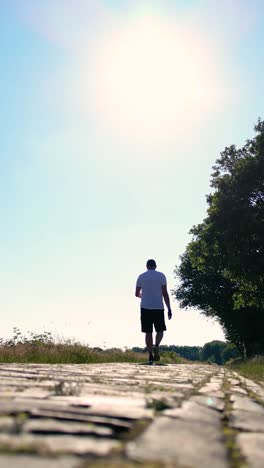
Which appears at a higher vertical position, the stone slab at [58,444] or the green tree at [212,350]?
the green tree at [212,350]

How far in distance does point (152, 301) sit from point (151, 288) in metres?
0.30

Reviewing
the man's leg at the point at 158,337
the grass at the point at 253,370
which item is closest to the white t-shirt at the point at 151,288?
the man's leg at the point at 158,337

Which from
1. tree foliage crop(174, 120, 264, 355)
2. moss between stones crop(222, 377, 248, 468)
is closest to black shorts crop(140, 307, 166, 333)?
moss between stones crop(222, 377, 248, 468)

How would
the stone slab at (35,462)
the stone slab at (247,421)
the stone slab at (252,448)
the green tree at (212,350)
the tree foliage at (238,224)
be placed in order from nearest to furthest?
1. the stone slab at (35,462)
2. the stone slab at (252,448)
3. the stone slab at (247,421)
4. the tree foliage at (238,224)
5. the green tree at (212,350)

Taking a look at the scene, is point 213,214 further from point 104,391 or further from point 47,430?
point 47,430

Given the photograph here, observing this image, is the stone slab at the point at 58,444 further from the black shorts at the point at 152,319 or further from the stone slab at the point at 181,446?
the black shorts at the point at 152,319

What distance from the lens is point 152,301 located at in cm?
1123

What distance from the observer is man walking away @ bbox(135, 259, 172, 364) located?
11227 mm

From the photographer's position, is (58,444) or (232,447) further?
(232,447)

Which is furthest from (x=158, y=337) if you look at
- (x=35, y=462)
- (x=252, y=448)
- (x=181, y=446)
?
(x=35, y=462)

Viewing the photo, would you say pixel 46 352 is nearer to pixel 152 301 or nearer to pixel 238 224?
pixel 152 301

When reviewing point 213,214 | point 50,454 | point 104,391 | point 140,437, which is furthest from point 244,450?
point 213,214

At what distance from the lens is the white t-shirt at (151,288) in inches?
442

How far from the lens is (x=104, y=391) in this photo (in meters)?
3.80
